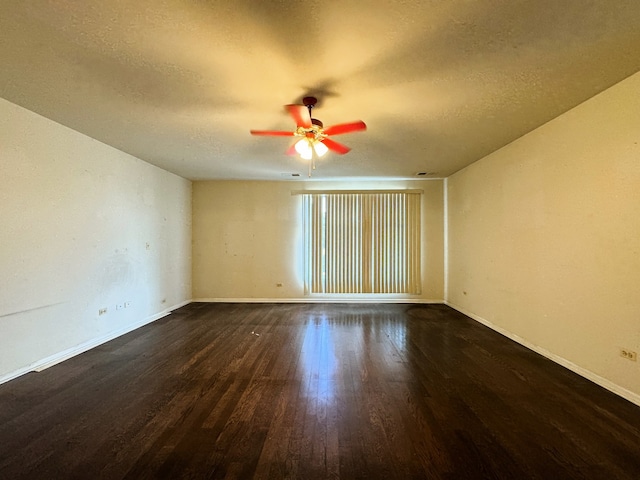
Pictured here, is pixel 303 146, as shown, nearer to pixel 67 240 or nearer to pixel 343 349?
pixel 343 349

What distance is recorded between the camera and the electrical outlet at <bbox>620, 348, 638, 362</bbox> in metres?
2.30

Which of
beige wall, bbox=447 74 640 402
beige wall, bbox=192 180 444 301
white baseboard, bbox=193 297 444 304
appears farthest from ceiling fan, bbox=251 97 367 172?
white baseboard, bbox=193 297 444 304

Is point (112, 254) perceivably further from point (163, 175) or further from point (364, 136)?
point (364, 136)

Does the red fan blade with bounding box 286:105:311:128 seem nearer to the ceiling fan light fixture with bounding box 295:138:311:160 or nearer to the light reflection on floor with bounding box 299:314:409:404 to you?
the ceiling fan light fixture with bounding box 295:138:311:160

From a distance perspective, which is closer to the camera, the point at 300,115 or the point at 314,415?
the point at 314,415

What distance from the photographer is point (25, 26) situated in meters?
1.74

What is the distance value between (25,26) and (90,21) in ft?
1.34

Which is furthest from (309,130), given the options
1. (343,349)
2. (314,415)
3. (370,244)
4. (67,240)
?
(370,244)

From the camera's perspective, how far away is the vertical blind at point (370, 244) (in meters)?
6.05

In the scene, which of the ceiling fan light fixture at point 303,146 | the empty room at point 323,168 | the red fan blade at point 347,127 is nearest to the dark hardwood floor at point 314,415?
the empty room at point 323,168

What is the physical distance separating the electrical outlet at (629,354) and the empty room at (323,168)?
2 cm

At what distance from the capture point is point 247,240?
20.7 ft

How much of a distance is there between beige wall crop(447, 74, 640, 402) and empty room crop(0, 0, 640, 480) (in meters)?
0.02

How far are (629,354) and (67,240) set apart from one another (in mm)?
5373
